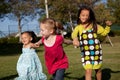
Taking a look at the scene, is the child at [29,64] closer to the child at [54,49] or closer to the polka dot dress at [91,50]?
the child at [54,49]

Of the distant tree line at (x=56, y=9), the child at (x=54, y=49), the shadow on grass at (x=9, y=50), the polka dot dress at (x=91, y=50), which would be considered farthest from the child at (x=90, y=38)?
the distant tree line at (x=56, y=9)

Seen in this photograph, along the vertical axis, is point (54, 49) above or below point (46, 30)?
below

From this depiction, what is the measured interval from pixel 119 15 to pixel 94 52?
68102 mm

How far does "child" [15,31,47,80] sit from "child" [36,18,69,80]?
1.82 feet

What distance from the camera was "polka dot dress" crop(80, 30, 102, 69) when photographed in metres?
8.30

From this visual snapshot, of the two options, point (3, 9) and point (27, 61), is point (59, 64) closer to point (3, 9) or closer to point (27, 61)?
point (27, 61)

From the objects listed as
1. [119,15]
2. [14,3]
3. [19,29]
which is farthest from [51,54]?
[119,15]

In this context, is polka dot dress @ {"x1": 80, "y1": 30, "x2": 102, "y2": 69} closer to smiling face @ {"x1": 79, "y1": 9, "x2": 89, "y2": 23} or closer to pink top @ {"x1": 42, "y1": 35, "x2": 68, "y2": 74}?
smiling face @ {"x1": 79, "y1": 9, "x2": 89, "y2": 23}

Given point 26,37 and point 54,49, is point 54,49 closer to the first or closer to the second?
point 54,49

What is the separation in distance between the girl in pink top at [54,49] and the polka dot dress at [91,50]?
1.02 m

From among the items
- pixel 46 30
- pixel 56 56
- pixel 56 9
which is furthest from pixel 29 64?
pixel 56 9

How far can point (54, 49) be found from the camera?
24.1 ft

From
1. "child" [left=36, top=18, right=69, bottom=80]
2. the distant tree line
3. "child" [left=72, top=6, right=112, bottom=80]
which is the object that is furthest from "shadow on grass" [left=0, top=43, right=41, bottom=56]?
"child" [left=36, top=18, right=69, bottom=80]

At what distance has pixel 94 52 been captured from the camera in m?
8.31
